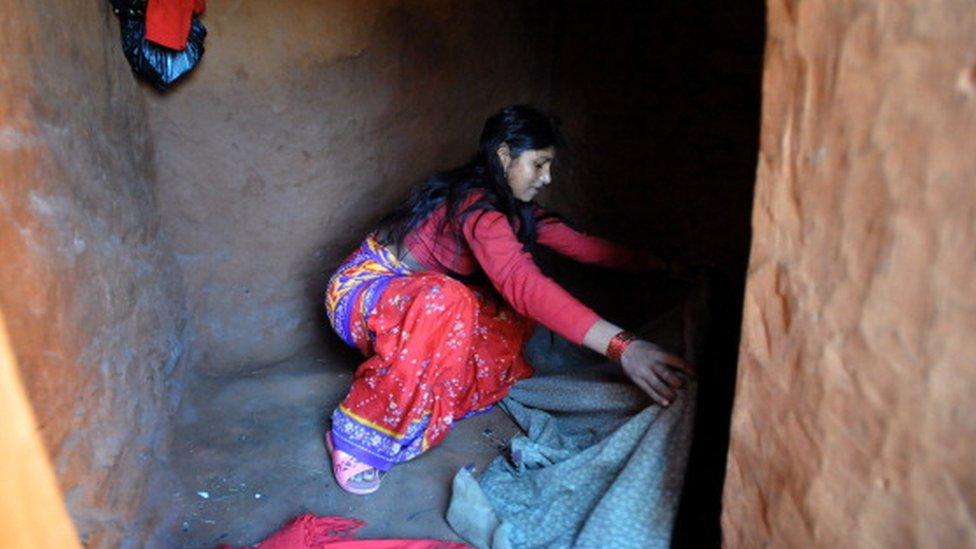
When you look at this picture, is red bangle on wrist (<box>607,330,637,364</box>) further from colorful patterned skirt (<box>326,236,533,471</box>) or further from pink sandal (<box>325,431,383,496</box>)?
pink sandal (<box>325,431,383,496</box>)

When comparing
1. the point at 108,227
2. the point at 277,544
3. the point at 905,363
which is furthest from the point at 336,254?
the point at 905,363

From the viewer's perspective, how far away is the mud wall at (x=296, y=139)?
235 centimetres

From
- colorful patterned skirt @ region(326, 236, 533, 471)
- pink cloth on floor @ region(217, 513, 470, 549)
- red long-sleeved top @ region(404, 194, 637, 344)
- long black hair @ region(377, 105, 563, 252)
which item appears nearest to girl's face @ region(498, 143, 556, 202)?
long black hair @ region(377, 105, 563, 252)

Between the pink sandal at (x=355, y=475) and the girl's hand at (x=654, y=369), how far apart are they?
0.82m

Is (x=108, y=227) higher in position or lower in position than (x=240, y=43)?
lower

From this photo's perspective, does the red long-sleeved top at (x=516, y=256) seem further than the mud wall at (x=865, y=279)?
Yes

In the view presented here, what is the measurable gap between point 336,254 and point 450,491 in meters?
1.12

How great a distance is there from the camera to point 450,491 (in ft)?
6.38

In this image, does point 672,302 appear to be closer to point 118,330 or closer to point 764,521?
point 764,521

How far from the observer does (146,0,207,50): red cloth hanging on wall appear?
6.66 ft

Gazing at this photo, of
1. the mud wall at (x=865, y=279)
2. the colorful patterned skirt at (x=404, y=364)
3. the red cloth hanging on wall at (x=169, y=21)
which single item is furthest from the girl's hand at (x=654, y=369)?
the red cloth hanging on wall at (x=169, y=21)

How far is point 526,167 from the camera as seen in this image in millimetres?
1998

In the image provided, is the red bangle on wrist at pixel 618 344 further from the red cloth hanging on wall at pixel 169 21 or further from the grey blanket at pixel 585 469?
the red cloth hanging on wall at pixel 169 21

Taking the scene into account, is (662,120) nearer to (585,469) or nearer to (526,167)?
(526,167)
